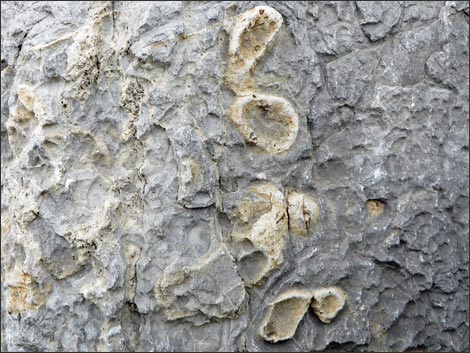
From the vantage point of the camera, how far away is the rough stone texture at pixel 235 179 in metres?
1.90

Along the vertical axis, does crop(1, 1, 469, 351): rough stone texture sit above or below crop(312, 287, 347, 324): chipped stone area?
above

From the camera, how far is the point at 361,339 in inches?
77.7

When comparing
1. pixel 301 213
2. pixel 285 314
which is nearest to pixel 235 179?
pixel 301 213

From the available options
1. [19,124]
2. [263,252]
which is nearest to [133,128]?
[19,124]

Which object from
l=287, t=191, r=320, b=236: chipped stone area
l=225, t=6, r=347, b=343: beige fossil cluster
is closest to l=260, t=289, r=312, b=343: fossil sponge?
l=225, t=6, r=347, b=343: beige fossil cluster

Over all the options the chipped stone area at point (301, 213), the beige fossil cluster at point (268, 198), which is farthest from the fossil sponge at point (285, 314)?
the chipped stone area at point (301, 213)

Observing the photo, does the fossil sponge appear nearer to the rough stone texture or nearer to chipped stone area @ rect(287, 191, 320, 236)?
the rough stone texture

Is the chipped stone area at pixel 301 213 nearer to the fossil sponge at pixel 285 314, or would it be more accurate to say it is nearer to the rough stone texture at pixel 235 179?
the rough stone texture at pixel 235 179

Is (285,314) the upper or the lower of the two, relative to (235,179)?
lower

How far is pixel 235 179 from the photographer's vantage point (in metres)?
1.94

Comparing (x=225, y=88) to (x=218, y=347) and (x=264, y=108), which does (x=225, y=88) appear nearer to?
(x=264, y=108)

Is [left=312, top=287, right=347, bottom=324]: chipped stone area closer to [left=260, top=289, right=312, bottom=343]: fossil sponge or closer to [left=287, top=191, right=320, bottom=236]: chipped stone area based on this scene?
[left=260, top=289, right=312, bottom=343]: fossil sponge

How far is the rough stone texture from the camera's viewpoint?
1903 millimetres

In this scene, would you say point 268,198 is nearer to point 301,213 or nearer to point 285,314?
point 301,213
